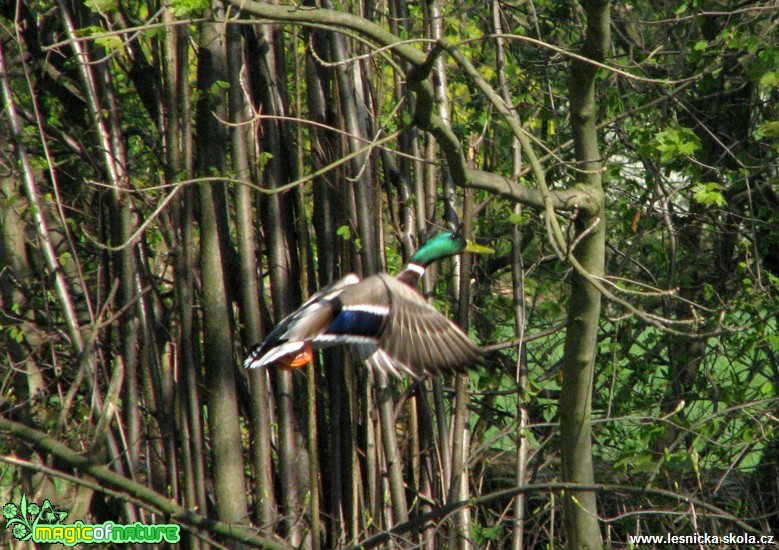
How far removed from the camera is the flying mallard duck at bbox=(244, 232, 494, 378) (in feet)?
12.7

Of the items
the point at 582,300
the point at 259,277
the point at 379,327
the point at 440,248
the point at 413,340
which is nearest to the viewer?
the point at 582,300

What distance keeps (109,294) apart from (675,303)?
121 inches

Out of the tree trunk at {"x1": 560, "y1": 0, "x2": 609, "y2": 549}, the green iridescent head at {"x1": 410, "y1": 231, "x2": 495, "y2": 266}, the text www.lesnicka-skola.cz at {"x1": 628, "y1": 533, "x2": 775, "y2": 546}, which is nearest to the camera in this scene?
the tree trunk at {"x1": 560, "y1": 0, "x2": 609, "y2": 549}

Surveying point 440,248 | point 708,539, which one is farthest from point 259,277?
point 708,539

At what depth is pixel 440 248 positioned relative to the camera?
423cm

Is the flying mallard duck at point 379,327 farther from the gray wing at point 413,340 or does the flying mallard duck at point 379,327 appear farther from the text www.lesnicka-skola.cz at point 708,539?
the text www.lesnicka-skola.cz at point 708,539

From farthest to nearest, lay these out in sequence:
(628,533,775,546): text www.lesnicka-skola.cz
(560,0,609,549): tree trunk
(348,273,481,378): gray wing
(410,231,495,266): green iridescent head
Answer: (410,231,495,266): green iridescent head < (628,533,775,546): text www.lesnicka-skola.cz < (348,273,481,378): gray wing < (560,0,609,549): tree trunk

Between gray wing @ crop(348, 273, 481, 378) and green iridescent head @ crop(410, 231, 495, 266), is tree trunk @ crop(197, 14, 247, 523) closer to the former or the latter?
gray wing @ crop(348, 273, 481, 378)

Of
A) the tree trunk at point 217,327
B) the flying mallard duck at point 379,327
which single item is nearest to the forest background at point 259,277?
the tree trunk at point 217,327

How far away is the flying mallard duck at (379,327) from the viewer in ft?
12.7

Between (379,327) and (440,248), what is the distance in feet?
1.52

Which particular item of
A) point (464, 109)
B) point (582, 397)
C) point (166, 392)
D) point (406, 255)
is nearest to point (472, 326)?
point (406, 255)

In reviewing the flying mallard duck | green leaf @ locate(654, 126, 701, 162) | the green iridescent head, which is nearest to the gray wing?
the flying mallard duck

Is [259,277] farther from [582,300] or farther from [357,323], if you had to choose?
[582,300]
